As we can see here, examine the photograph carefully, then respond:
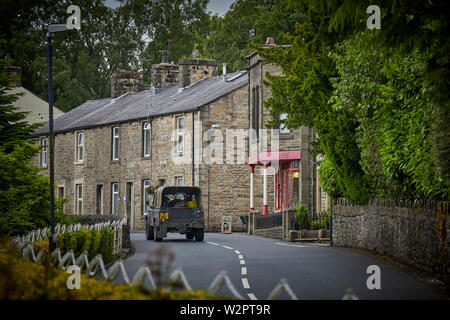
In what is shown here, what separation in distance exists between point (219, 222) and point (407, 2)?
3380cm

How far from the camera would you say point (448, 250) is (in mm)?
15891

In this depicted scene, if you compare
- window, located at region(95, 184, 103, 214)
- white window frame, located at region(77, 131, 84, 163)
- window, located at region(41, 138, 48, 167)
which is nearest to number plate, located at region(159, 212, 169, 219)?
window, located at region(95, 184, 103, 214)

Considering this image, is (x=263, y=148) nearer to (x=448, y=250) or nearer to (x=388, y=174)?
(x=388, y=174)

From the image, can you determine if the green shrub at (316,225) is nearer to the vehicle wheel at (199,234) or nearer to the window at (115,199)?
the vehicle wheel at (199,234)

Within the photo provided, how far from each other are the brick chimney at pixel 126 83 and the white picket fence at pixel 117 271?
35.2 metres

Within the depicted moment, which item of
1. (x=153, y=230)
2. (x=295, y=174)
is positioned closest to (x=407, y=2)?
(x=153, y=230)

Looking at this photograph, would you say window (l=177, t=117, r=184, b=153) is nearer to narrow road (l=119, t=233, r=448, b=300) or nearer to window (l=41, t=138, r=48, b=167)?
window (l=41, t=138, r=48, b=167)

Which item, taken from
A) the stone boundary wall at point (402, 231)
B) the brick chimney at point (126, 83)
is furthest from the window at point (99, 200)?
the stone boundary wall at point (402, 231)

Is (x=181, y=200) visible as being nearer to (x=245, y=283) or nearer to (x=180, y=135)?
(x=180, y=135)

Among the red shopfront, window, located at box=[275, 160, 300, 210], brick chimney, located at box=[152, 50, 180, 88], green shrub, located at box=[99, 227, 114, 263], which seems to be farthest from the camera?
brick chimney, located at box=[152, 50, 180, 88]

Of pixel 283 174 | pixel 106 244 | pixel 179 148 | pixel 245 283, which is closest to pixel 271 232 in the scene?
pixel 283 174

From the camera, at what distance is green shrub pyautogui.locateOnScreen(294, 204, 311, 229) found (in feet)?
111

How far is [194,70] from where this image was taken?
54.8 meters

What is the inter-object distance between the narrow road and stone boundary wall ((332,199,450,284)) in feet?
1.77
